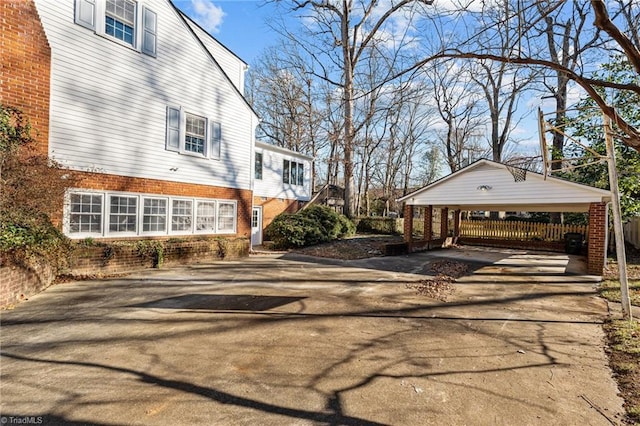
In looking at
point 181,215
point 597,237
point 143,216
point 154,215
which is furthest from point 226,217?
point 597,237

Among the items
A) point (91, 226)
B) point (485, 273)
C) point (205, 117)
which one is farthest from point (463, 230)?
point (91, 226)

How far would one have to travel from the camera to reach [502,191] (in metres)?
12.7

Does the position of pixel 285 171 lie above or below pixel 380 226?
above

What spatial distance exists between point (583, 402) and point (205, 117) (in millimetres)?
13426

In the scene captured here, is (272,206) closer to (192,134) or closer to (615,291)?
(192,134)

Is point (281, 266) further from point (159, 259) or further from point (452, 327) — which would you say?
point (452, 327)

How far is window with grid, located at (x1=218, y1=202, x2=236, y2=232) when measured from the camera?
13688 mm

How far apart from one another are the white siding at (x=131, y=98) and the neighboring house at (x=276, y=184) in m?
3.56

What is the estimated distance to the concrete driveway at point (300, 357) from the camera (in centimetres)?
297

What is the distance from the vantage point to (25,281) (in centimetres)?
634

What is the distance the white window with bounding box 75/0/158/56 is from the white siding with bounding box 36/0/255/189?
189mm

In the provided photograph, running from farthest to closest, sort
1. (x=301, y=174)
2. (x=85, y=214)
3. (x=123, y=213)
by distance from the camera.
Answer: (x=301, y=174)
(x=123, y=213)
(x=85, y=214)

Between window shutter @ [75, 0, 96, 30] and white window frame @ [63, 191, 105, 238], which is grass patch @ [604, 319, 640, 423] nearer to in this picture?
white window frame @ [63, 191, 105, 238]

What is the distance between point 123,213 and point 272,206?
354 inches
